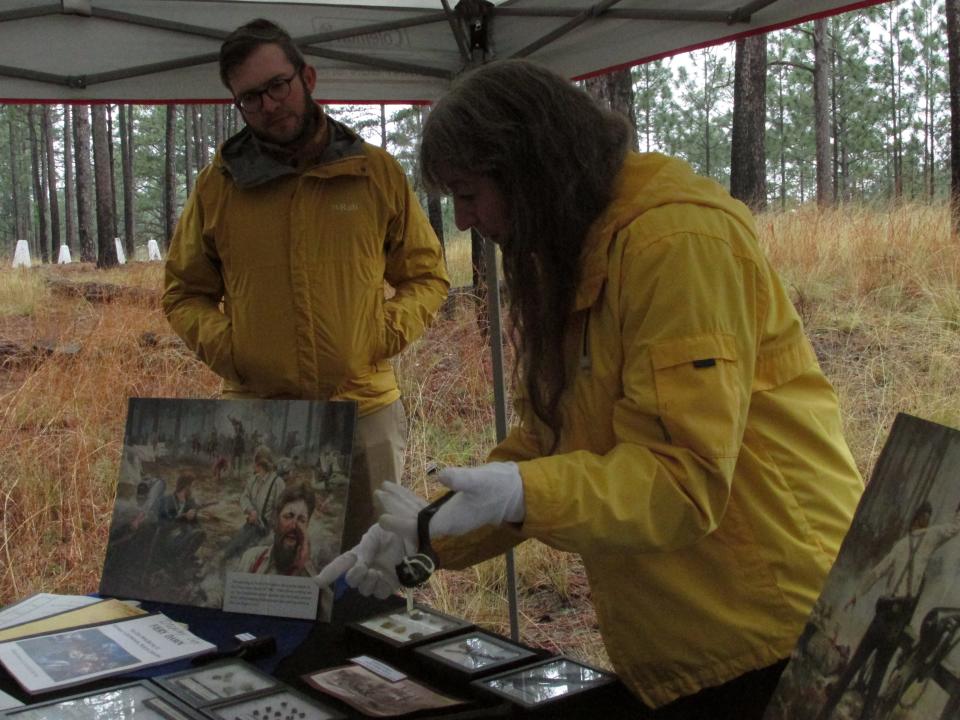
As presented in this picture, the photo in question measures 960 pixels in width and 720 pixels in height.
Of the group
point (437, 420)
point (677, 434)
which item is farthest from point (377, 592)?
point (437, 420)

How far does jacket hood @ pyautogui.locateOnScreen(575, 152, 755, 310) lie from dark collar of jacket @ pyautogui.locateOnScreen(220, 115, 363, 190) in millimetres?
1183

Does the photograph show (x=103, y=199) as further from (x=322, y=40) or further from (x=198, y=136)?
(x=198, y=136)

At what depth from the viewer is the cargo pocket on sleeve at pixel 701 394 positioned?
102cm

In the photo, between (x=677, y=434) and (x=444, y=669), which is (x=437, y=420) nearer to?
(x=444, y=669)

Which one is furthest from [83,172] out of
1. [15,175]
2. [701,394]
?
[15,175]

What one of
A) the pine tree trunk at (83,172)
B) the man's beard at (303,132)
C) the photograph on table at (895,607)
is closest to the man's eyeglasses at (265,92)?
the man's beard at (303,132)

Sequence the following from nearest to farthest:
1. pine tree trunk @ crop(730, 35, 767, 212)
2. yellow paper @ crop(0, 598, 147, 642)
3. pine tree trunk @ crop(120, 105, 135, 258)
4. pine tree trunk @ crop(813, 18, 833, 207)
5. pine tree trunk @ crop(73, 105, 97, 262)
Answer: yellow paper @ crop(0, 598, 147, 642) → pine tree trunk @ crop(730, 35, 767, 212) → pine tree trunk @ crop(813, 18, 833, 207) → pine tree trunk @ crop(73, 105, 97, 262) → pine tree trunk @ crop(120, 105, 135, 258)

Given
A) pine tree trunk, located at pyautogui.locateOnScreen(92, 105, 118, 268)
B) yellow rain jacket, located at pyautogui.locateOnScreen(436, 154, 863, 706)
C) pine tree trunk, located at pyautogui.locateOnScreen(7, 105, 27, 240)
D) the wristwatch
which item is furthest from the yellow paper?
pine tree trunk, located at pyautogui.locateOnScreen(7, 105, 27, 240)

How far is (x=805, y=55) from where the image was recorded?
19.8 m

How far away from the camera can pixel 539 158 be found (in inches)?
44.8

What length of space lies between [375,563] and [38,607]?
0.80 metres

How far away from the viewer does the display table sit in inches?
50.7

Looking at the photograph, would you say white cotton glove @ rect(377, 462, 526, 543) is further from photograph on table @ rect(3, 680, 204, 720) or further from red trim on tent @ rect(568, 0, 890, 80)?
red trim on tent @ rect(568, 0, 890, 80)

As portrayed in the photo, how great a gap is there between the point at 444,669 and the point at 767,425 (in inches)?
23.5
